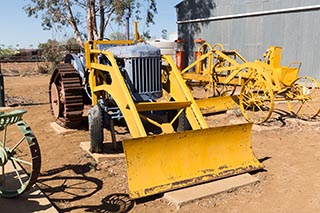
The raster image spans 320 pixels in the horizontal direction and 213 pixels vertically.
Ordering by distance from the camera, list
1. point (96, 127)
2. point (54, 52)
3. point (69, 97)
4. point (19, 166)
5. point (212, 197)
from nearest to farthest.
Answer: point (212, 197), point (19, 166), point (96, 127), point (69, 97), point (54, 52)

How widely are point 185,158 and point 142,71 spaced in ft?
5.12

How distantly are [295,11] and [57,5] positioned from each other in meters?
10.3

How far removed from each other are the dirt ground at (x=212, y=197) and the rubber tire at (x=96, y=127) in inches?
9.3

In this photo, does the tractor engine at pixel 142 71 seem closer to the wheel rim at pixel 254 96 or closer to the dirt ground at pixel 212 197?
the dirt ground at pixel 212 197

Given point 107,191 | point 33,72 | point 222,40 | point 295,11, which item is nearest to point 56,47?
point 33,72

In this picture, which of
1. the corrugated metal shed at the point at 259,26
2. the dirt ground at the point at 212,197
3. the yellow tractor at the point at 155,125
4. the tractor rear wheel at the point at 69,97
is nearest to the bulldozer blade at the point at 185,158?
the yellow tractor at the point at 155,125

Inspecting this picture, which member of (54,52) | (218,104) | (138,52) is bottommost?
(218,104)

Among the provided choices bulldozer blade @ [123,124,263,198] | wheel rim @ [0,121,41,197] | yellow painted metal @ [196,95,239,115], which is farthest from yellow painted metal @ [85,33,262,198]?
yellow painted metal @ [196,95,239,115]

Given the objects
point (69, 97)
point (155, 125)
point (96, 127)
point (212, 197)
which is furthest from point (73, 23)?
point (212, 197)

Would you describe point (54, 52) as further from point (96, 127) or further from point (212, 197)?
point (212, 197)

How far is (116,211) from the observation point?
140 inches

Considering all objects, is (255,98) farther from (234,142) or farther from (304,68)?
(304,68)

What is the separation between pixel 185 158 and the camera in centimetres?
396

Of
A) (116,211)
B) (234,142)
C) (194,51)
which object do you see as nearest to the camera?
(116,211)
